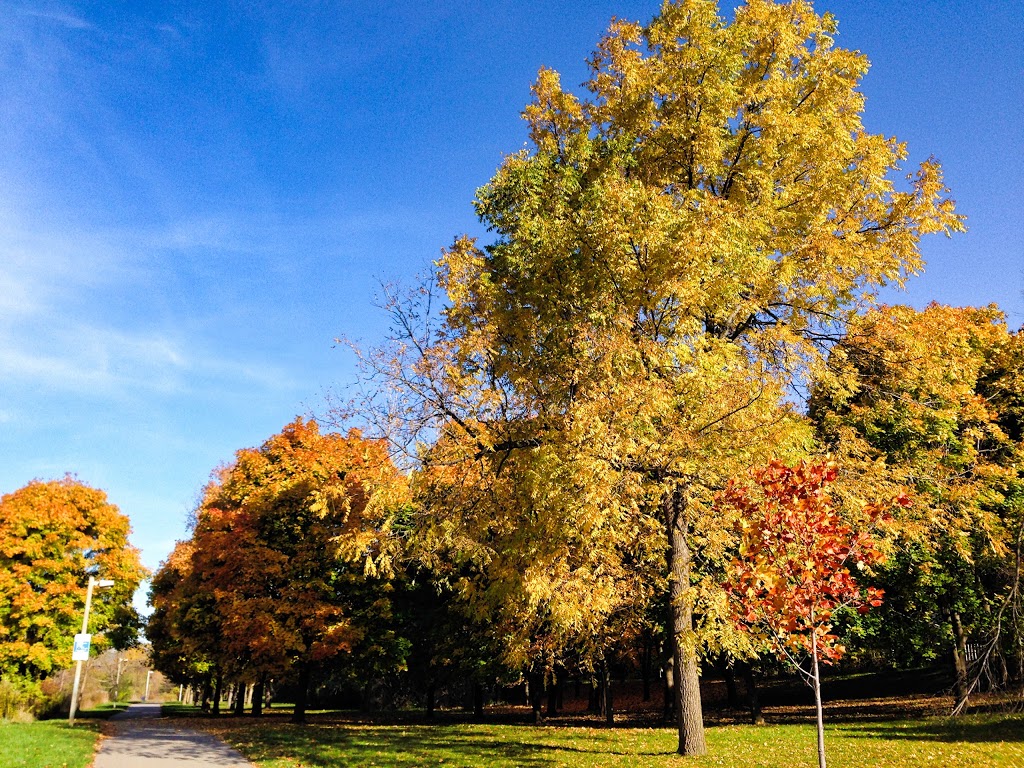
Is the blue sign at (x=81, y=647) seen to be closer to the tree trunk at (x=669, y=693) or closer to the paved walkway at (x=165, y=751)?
the paved walkway at (x=165, y=751)

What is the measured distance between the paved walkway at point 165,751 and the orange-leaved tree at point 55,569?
15.1 m

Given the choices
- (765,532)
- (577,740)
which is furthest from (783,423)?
(577,740)

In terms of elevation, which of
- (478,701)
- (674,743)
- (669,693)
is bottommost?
(478,701)

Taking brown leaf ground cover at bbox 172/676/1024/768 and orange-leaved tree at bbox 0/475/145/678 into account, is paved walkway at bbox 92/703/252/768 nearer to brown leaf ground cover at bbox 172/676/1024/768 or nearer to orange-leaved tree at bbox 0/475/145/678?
brown leaf ground cover at bbox 172/676/1024/768

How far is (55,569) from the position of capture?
32906mm

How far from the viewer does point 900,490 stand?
11.6 m

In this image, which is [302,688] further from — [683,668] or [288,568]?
[683,668]

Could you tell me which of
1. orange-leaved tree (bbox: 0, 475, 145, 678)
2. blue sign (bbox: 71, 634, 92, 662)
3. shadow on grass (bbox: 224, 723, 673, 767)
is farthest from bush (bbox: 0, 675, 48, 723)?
shadow on grass (bbox: 224, 723, 673, 767)

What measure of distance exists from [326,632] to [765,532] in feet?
68.1

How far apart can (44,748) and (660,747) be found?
13399 millimetres

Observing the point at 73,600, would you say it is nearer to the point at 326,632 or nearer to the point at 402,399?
the point at 326,632

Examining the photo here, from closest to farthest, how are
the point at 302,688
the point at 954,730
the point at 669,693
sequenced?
1. the point at 954,730
2. the point at 669,693
3. the point at 302,688

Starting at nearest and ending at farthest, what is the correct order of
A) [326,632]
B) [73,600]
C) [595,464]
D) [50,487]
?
[595,464] → [326,632] → [73,600] → [50,487]

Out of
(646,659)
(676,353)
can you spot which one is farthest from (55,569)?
(676,353)
